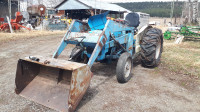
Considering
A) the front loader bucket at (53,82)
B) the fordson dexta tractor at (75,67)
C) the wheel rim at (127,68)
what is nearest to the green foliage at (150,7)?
the fordson dexta tractor at (75,67)

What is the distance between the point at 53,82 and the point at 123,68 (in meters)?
1.42

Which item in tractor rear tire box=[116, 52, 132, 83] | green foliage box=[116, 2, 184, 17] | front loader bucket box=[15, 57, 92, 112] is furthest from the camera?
green foliage box=[116, 2, 184, 17]

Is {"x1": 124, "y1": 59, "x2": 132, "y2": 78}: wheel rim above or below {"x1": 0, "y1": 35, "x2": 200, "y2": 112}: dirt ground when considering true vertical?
above

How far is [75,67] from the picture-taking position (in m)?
2.46

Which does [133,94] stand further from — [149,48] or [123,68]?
[149,48]

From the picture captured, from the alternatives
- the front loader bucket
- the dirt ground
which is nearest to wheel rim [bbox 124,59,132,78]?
the dirt ground

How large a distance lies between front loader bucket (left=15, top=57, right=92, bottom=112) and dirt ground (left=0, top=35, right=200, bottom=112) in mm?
164

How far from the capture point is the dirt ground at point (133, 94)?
2.82 metres

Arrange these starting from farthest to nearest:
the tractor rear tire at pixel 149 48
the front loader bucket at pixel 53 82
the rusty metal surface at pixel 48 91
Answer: the tractor rear tire at pixel 149 48 → the rusty metal surface at pixel 48 91 → the front loader bucket at pixel 53 82

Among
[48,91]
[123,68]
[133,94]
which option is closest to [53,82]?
[48,91]

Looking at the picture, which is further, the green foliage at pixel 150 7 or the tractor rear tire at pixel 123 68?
the green foliage at pixel 150 7

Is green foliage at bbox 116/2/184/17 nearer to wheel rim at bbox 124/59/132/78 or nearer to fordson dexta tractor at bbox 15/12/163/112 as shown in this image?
fordson dexta tractor at bbox 15/12/163/112

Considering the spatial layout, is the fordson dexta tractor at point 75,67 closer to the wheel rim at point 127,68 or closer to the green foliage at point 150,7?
the wheel rim at point 127,68

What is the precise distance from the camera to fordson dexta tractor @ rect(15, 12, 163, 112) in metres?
2.60
